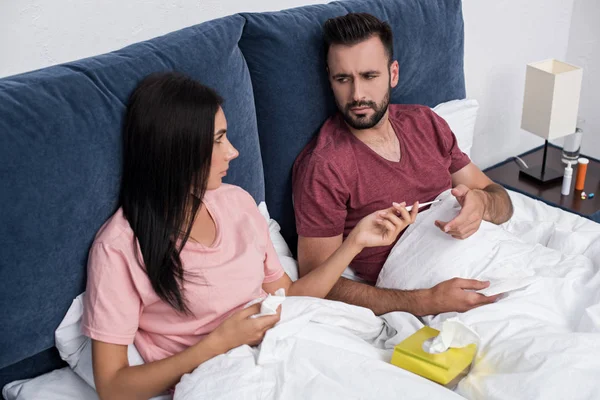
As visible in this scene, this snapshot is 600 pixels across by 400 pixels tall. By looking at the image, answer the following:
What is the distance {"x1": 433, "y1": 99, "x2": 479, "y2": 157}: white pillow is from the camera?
2.10 metres

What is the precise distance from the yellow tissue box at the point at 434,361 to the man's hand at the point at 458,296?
0.62 ft

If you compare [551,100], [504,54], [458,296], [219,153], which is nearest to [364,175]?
[458,296]

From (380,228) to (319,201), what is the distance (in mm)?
184

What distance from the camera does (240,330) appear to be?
4.14ft

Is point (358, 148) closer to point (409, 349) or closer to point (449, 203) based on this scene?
point (449, 203)

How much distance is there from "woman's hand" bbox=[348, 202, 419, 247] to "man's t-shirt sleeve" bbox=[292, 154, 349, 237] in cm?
14

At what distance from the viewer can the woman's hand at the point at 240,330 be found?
1.26m

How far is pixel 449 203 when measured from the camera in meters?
1.73

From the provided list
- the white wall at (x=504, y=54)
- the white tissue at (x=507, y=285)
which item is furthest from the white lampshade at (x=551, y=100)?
the white tissue at (x=507, y=285)

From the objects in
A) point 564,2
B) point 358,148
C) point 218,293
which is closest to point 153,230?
point 218,293

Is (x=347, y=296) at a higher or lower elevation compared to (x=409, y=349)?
lower

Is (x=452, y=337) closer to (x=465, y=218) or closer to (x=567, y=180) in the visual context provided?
(x=465, y=218)

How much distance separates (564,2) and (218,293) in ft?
7.93

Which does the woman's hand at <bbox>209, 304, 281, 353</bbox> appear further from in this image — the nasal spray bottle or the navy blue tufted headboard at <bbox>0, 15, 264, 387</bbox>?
the nasal spray bottle
